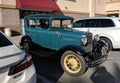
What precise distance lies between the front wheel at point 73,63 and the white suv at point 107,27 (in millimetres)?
3830

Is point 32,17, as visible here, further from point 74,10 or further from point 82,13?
point 82,13

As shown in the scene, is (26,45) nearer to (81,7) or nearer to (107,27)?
(107,27)

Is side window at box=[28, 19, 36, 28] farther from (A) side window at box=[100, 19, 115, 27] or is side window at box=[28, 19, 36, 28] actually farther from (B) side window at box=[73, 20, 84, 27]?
(A) side window at box=[100, 19, 115, 27]

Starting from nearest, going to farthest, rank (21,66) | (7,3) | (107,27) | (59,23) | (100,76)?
(21,66)
(100,76)
(59,23)
(107,27)
(7,3)

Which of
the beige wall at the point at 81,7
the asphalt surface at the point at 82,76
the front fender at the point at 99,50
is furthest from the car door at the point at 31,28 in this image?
the beige wall at the point at 81,7

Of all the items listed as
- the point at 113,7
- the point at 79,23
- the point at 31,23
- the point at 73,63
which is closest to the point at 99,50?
Answer: the point at 73,63

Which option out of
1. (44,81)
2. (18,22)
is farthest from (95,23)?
(18,22)

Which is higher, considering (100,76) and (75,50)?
(75,50)

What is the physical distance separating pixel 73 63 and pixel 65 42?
965 millimetres

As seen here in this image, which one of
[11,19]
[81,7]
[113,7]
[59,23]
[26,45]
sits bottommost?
[26,45]

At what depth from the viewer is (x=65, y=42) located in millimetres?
7086

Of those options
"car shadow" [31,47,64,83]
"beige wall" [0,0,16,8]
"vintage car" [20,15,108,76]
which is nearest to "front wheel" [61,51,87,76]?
"vintage car" [20,15,108,76]

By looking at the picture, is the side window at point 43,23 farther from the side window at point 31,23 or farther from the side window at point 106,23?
the side window at point 106,23

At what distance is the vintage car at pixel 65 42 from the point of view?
6.32 metres
